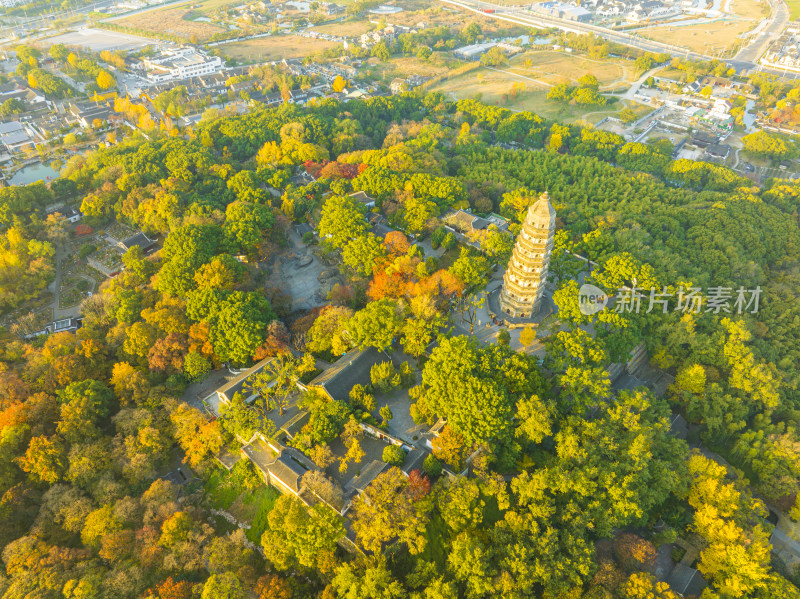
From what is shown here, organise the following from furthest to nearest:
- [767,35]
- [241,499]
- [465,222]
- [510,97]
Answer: [767,35] < [510,97] < [465,222] < [241,499]

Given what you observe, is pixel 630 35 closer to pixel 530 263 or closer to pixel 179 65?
pixel 179 65

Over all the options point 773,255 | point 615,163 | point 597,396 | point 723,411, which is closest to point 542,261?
point 597,396

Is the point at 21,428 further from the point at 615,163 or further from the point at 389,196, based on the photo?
the point at 615,163

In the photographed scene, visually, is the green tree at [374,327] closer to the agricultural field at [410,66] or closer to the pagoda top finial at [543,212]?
the pagoda top finial at [543,212]

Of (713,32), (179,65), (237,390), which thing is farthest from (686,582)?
(713,32)

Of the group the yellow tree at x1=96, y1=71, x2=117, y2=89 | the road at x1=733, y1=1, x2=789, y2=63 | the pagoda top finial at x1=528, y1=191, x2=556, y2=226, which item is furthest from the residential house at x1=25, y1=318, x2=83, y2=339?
the road at x1=733, y1=1, x2=789, y2=63

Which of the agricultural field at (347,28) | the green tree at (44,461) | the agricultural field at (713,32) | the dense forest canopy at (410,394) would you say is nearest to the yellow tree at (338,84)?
the dense forest canopy at (410,394)
